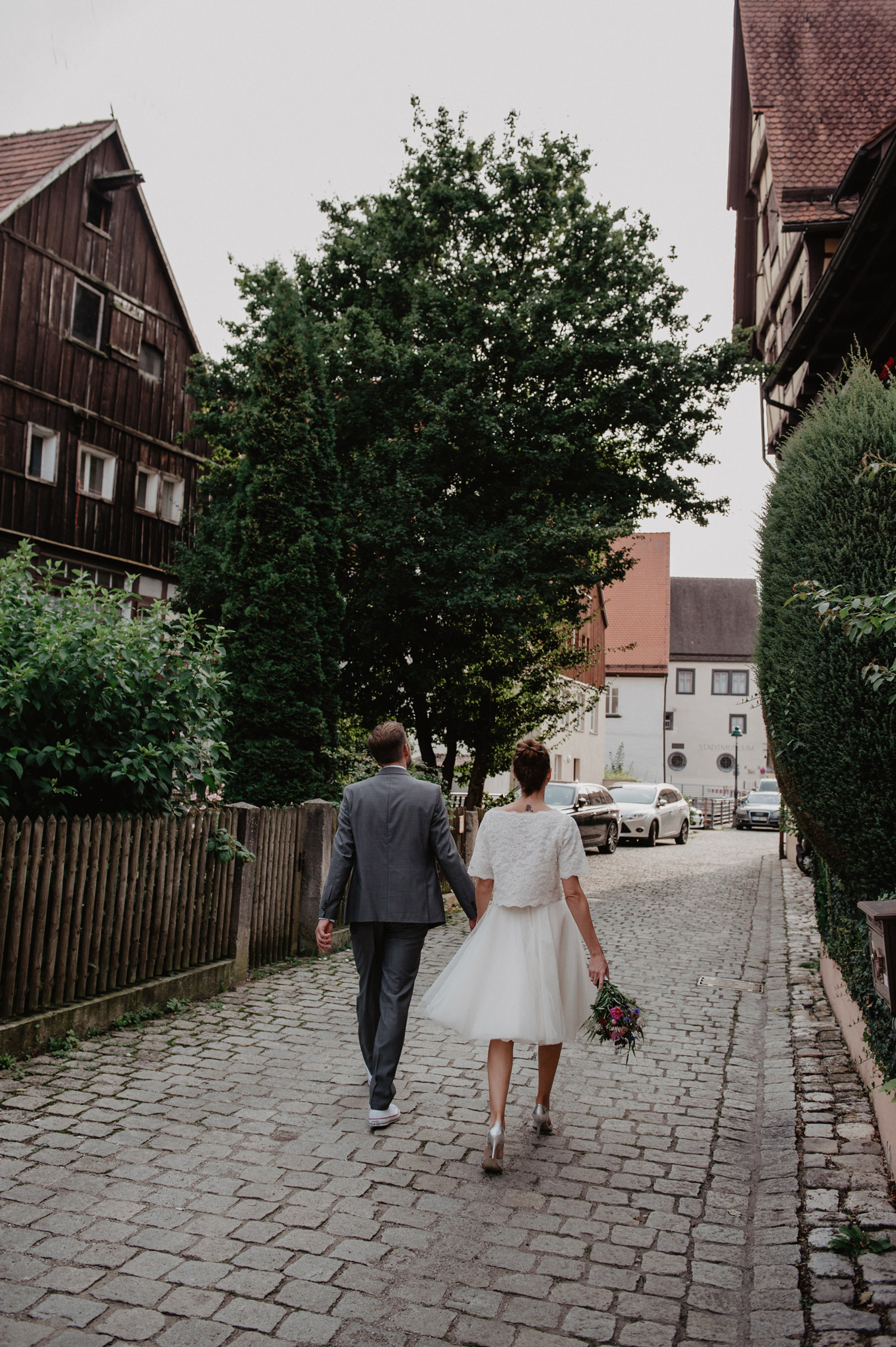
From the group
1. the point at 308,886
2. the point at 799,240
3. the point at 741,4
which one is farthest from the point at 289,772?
the point at 741,4

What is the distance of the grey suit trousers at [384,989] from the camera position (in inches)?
202

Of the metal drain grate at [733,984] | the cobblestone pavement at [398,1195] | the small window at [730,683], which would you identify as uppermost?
the small window at [730,683]

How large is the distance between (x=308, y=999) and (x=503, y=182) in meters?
13.5

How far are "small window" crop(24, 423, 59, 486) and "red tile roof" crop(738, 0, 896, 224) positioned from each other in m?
13.5

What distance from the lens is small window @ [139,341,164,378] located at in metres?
23.1

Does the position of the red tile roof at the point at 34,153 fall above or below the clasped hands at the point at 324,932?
above

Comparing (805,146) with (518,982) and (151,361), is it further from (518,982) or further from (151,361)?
(518,982)

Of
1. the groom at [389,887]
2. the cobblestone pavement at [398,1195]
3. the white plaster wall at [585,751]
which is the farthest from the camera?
the white plaster wall at [585,751]

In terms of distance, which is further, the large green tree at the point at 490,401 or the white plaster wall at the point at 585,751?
the white plaster wall at the point at 585,751

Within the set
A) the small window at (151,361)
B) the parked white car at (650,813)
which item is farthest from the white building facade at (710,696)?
the small window at (151,361)

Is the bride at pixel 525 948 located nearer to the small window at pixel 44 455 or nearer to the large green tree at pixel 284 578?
the large green tree at pixel 284 578

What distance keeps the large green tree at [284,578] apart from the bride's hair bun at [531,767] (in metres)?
6.55

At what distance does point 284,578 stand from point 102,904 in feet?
18.5

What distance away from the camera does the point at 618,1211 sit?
165 inches
